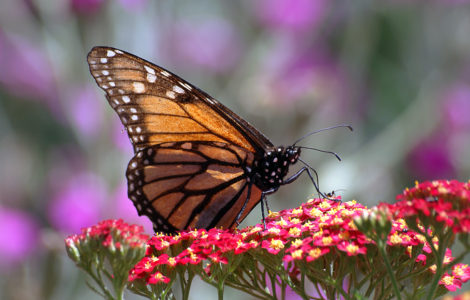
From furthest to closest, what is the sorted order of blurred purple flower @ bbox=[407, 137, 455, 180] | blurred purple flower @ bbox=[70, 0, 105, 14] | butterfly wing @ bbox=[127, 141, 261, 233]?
1. blurred purple flower @ bbox=[407, 137, 455, 180]
2. blurred purple flower @ bbox=[70, 0, 105, 14]
3. butterfly wing @ bbox=[127, 141, 261, 233]

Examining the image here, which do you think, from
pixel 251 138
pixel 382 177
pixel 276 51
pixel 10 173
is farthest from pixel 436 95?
pixel 10 173

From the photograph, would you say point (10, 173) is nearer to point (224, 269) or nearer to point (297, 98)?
point (297, 98)

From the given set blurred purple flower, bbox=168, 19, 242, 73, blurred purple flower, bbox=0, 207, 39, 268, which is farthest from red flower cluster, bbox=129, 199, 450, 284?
blurred purple flower, bbox=168, 19, 242, 73

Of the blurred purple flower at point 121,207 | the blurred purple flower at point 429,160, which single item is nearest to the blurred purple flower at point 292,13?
the blurred purple flower at point 429,160

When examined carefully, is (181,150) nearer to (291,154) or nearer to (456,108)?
(291,154)

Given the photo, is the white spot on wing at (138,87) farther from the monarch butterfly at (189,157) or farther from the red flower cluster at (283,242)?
the red flower cluster at (283,242)

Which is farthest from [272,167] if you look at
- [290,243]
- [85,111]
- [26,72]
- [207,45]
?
[207,45]

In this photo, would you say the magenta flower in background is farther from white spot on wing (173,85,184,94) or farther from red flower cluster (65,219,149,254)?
red flower cluster (65,219,149,254)

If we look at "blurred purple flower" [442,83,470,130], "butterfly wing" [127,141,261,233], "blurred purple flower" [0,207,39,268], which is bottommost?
"butterfly wing" [127,141,261,233]
